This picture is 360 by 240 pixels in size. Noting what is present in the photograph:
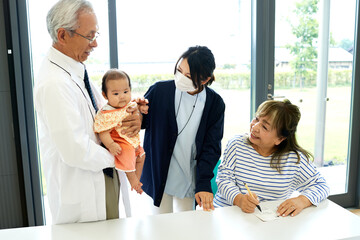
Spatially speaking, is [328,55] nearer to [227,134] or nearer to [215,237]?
[227,134]

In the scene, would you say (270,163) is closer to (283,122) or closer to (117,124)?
(283,122)

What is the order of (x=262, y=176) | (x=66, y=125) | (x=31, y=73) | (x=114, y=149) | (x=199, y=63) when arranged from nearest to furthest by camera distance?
1. (x=66, y=125)
2. (x=114, y=149)
3. (x=199, y=63)
4. (x=262, y=176)
5. (x=31, y=73)

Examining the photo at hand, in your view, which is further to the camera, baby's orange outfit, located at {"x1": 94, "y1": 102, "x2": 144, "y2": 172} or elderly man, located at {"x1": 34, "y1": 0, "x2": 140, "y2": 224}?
baby's orange outfit, located at {"x1": 94, "y1": 102, "x2": 144, "y2": 172}

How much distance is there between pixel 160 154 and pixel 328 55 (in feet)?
6.89

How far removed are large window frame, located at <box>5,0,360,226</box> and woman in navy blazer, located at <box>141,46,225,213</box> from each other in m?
0.95

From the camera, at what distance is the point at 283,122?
164 cm

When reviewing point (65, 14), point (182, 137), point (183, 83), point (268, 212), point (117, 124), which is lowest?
point (268, 212)

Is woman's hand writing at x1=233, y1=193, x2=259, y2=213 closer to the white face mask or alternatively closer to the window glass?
the white face mask

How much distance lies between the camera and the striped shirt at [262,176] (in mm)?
1604

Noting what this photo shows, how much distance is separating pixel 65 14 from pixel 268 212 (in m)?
1.16

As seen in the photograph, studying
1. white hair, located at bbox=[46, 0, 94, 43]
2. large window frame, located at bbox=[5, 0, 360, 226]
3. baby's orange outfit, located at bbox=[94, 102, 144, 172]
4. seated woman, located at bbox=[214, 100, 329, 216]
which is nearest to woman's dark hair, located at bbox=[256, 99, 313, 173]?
seated woman, located at bbox=[214, 100, 329, 216]

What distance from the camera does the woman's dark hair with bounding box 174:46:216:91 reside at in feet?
4.91

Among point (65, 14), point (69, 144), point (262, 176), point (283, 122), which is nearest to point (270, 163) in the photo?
point (262, 176)

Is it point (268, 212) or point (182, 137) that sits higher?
point (182, 137)
